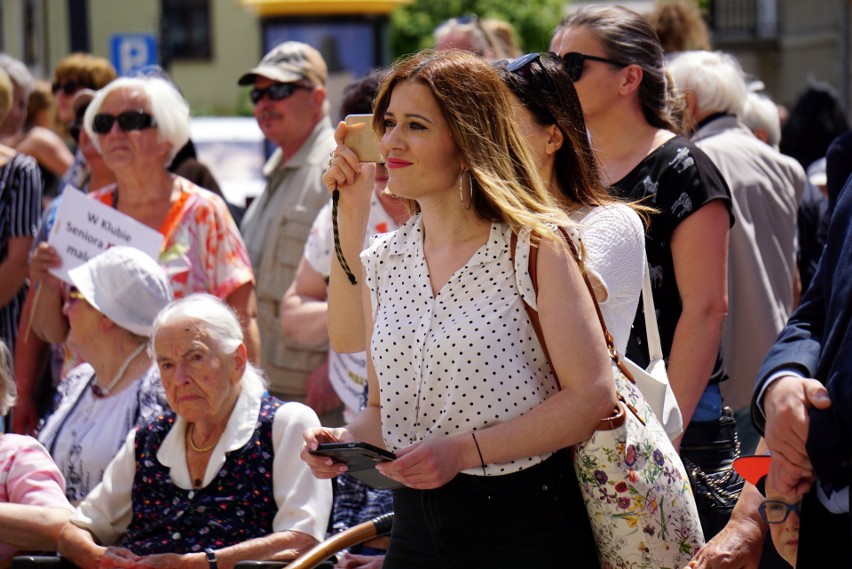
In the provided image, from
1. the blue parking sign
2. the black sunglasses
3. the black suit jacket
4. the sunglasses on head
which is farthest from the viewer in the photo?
the blue parking sign

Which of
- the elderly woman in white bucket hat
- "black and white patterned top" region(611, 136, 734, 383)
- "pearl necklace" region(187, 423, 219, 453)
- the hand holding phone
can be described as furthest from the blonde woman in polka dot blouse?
the elderly woman in white bucket hat

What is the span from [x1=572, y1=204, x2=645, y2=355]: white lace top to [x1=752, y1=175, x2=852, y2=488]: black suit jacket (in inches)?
14.8

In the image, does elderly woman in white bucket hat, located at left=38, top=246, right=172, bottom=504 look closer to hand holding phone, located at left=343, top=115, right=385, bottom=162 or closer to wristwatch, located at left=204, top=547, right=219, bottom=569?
A: wristwatch, located at left=204, top=547, right=219, bottom=569

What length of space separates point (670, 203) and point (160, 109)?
99.1 inches

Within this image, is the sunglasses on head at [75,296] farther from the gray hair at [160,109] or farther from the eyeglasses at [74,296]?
the gray hair at [160,109]

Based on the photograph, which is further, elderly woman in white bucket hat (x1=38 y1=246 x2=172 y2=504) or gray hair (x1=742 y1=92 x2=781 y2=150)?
gray hair (x1=742 y1=92 x2=781 y2=150)

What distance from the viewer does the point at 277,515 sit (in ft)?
13.0

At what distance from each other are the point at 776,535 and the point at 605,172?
1349 millimetres

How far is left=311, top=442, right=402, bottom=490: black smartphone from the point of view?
2680mm

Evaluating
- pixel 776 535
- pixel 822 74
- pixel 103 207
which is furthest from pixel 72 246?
pixel 822 74

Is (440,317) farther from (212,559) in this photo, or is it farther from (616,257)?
(212,559)

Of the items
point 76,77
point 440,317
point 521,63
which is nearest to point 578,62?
point 521,63

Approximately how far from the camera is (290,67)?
19.9ft

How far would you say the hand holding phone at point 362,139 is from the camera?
309cm
